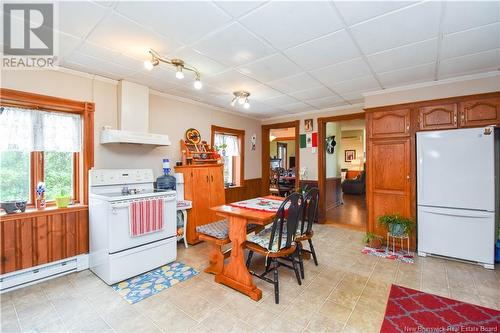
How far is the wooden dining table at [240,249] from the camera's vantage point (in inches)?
89.7

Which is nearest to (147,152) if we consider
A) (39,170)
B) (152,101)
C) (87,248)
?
(152,101)

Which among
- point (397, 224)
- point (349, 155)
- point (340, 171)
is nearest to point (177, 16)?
point (397, 224)

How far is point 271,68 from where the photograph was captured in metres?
2.72

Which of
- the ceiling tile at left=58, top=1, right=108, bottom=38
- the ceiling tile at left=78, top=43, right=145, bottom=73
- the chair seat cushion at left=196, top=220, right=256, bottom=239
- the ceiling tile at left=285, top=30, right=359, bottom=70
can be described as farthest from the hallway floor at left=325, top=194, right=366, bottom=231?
the ceiling tile at left=58, top=1, right=108, bottom=38

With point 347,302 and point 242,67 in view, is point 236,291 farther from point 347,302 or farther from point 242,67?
point 242,67

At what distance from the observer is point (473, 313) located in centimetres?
197

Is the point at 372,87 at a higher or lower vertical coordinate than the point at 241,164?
higher

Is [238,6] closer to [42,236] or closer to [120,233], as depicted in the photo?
[120,233]

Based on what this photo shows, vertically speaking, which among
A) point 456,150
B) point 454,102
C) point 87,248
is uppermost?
point 454,102

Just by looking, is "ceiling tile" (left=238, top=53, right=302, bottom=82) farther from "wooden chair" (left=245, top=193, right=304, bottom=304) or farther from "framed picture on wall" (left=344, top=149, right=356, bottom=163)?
"framed picture on wall" (left=344, top=149, right=356, bottom=163)

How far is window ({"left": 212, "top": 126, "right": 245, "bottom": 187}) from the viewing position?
501 cm

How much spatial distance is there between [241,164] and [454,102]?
3770mm

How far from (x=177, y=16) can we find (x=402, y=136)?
10.9 ft

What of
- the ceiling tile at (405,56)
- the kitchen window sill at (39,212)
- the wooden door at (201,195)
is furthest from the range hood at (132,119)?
the ceiling tile at (405,56)
